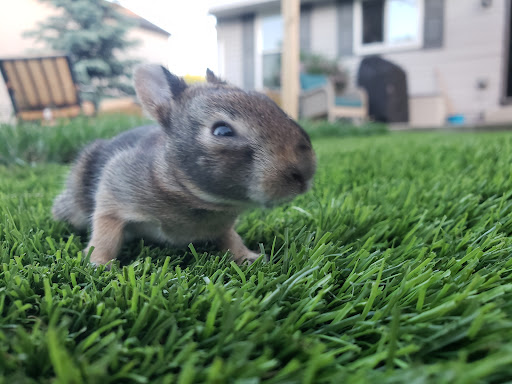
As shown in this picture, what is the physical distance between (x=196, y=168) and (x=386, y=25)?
12.3m

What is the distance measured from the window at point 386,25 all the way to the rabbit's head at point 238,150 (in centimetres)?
1174

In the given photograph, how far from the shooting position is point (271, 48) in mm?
13016

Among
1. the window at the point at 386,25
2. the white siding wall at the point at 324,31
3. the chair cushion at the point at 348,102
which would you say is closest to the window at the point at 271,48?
the white siding wall at the point at 324,31

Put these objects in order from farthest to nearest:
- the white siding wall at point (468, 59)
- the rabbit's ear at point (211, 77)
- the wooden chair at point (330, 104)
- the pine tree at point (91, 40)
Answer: the pine tree at point (91, 40) → the white siding wall at point (468, 59) → the wooden chair at point (330, 104) → the rabbit's ear at point (211, 77)

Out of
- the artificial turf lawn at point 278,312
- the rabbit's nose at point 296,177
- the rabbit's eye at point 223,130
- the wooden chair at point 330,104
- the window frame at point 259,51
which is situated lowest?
the wooden chair at point 330,104

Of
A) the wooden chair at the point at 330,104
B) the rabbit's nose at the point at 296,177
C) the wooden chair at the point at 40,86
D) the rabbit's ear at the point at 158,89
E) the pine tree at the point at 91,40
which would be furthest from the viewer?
the pine tree at the point at 91,40

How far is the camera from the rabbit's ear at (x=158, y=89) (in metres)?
1.33

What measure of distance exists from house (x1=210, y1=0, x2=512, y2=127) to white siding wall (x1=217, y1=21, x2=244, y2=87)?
0.74 feet

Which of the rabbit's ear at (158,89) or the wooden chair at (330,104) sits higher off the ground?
the rabbit's ear at (158,89)

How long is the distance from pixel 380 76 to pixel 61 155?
865cm

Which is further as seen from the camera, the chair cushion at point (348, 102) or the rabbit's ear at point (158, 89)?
the chair cushion at point (348, 102)

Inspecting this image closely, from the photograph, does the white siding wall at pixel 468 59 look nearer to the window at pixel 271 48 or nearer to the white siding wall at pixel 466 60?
the white siding wall at pixel 466 60

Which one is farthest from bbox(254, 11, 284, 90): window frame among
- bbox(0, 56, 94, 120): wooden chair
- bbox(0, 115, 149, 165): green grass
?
bbox(0, 115, 149, 165): green grass

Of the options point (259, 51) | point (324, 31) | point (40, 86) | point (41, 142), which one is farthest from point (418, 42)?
point (41, 142)
